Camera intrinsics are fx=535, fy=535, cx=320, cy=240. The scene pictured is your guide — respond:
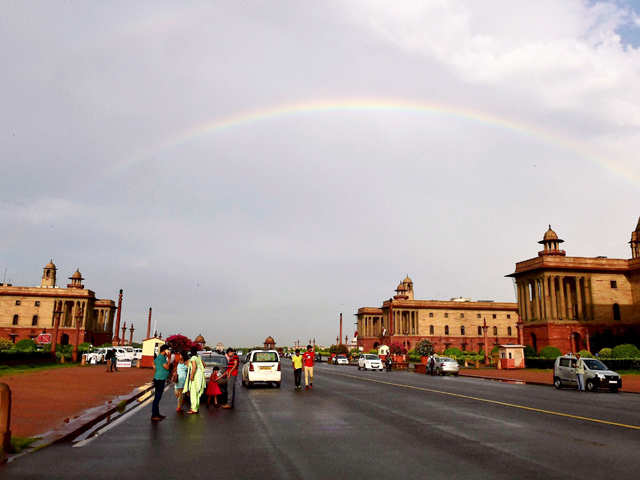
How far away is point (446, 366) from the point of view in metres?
41.6

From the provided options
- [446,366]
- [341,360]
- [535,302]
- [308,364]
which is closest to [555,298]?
[535,302]

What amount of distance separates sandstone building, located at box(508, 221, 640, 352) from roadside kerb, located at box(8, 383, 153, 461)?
64454mm

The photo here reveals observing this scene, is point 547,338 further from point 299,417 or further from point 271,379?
point 299,417

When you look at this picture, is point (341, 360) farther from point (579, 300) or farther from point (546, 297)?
point (579, 300)

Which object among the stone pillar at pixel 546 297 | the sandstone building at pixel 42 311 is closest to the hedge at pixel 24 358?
the sandstone building at pixel 42 311

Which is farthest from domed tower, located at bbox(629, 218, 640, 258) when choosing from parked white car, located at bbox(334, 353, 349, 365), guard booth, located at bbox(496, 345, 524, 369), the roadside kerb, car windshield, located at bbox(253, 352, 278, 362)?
the roadside kerb

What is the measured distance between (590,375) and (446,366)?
56.3 ft

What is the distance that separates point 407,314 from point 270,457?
109117mm

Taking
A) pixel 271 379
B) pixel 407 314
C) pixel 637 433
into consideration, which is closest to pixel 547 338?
pixel 407 314

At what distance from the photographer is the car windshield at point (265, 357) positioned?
24328 millimetres

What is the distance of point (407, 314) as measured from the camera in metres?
115

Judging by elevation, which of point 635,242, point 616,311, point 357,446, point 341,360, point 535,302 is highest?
point 635,242

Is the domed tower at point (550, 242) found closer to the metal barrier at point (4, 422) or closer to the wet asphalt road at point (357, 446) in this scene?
the wet asphalt road at point (357, 446)

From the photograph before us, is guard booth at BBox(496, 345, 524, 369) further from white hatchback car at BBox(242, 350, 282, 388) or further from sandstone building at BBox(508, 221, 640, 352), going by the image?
white hatchback car at BBox(242, 350, 282, 388)
